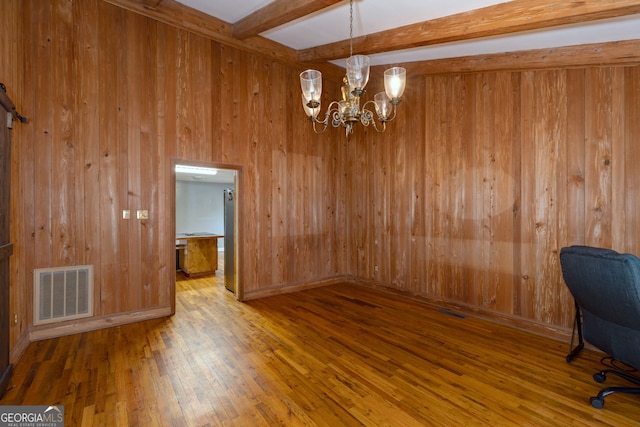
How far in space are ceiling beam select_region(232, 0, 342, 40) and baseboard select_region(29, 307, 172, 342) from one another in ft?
12.6

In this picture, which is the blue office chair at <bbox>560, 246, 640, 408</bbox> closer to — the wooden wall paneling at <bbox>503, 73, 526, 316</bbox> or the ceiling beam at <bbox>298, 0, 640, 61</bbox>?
the wooden wall paneling at <bbox>503, 73, 526, 316</bbox>

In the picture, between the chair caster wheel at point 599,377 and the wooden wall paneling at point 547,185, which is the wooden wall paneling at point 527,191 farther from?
the chair caster wheel at point 599,377

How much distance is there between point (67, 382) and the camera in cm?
243

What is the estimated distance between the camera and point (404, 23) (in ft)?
11.3

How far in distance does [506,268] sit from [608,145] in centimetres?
170

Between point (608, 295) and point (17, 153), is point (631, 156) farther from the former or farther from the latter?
point (17, 153)

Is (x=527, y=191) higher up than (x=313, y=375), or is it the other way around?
(x=527, y=191)

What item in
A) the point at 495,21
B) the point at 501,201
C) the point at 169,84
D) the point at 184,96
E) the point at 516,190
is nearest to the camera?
the point at 495,21

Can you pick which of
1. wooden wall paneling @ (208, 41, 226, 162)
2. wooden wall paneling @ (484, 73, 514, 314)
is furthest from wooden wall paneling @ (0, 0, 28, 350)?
wooden wall paneling @ (484, 73, 514, 314)

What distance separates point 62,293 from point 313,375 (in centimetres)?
296

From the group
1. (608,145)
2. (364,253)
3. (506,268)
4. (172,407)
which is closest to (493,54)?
(608,145)

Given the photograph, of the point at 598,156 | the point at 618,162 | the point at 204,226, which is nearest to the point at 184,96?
the point at 598,156

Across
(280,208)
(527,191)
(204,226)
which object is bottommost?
(204,226)

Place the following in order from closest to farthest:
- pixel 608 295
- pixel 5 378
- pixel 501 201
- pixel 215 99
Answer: pixel 608 295, pixel 5 378, pixel 501 201, pixel 215 99
